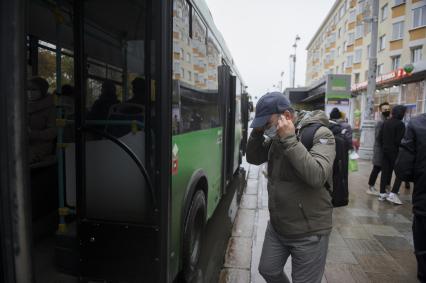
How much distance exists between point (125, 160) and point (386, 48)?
121ft

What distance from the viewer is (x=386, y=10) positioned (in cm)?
3444

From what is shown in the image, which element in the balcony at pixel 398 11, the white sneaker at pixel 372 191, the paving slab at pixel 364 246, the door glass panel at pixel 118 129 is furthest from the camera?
the balcony at pixel 398 11

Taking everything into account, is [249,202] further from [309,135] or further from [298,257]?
[309,135]

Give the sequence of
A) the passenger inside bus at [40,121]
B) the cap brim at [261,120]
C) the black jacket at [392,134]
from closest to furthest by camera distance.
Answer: the cap brim at [261,120] → the passenger inside bus at [40,121] → the black jacket at [392,134]

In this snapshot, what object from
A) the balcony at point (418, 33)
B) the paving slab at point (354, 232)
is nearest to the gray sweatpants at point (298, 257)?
the paving slab at point (354, 232)

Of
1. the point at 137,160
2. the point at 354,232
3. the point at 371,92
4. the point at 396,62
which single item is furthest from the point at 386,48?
the point at 137,160

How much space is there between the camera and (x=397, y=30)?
32219 millimetres

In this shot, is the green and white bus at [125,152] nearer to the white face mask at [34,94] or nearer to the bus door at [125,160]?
the bus door at [125,160]

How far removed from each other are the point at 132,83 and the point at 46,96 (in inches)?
79.3

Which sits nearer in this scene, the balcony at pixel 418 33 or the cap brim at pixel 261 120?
the cap brim at pixel 261 120

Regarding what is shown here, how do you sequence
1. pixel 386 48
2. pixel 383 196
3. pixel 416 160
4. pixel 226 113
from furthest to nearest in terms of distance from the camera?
pixel 386 48
pixel 383 196
pixel 226 113
pixel 416 160

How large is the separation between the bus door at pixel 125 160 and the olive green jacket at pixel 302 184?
847 millimetres

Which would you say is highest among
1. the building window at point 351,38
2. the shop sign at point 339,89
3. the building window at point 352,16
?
the building window at point 352,16

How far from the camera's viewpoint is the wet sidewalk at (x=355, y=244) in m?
3.95
